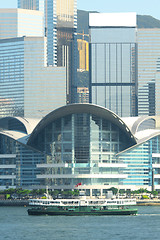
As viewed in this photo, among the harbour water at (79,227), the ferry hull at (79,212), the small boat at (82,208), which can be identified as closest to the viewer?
the harbour water at (79,227)

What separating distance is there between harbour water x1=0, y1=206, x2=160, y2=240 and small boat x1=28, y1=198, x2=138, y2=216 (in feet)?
10.2

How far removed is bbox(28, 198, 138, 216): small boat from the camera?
166 m

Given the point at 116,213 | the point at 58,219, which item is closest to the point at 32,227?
the point at 58,219

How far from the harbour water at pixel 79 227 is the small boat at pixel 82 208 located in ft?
10.2

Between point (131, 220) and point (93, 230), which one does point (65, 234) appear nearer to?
point (93, 230)

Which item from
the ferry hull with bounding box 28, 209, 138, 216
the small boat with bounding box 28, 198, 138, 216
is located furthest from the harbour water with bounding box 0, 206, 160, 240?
the small boat with bounding box 28, 198, 138, 216

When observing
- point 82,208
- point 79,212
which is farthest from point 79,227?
point 82,208

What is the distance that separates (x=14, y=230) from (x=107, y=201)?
3579 cm

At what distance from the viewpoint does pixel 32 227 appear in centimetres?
14062

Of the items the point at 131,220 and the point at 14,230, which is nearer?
the point at 14,230

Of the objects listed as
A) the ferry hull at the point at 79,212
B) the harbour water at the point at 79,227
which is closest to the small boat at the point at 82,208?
the ferry hull at the point at 79,212

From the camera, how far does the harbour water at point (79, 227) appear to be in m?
128

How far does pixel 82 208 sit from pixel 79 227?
26.4 metres

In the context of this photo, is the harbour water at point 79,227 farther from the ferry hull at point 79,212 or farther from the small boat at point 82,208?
the small boat at point 82,208
